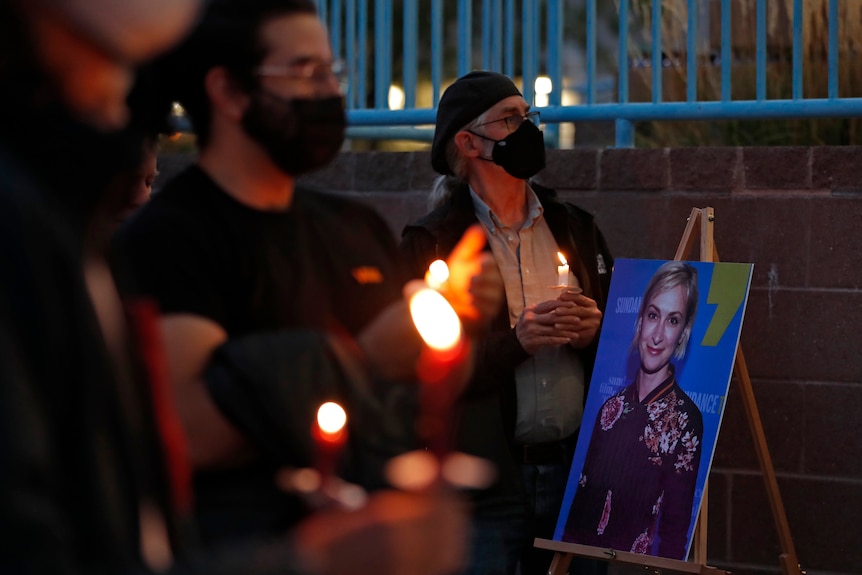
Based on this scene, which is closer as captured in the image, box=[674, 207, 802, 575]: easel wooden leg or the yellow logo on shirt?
the yellow logo on shirt

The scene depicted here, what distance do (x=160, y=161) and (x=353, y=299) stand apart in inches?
165

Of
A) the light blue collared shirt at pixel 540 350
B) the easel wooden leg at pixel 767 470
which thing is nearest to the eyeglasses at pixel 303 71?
the light blue collared shirt at pixel 540 350

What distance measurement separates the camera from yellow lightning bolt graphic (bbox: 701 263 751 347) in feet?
13.4

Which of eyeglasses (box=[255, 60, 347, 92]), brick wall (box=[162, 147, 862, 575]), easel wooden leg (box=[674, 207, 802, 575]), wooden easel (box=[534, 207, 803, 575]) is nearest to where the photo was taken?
eyeglasses (box=[255, 60, 347, 92])

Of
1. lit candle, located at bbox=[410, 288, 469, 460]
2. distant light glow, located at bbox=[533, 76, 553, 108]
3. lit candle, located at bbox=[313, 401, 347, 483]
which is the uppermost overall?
distant light glow, located at bbox=[533, 76, 553, 108]

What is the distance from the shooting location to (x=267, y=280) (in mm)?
2010

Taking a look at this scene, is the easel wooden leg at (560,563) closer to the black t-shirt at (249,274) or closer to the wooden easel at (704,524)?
the wooden easel at (704,524)

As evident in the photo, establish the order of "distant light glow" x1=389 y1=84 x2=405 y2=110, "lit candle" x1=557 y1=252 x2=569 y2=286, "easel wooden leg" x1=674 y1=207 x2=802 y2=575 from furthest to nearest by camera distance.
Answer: "distant light glow" x1=389 y1=84 x2=405 y2=110 < "easel wooden leg" x1=674 y1=207 x2=802 y2=575 < "lit candle" x1=557 y1=252 x2=569 y2=286

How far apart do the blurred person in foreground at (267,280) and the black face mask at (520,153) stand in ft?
5.75

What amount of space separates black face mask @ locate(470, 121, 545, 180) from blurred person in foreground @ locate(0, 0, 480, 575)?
107 inches

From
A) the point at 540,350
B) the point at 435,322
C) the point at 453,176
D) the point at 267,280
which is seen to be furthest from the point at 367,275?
the point at 453,176

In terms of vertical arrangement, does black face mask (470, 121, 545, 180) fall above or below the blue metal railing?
below

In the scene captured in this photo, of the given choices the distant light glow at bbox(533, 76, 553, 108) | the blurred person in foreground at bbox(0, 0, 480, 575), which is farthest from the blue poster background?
the blurred person in foreground at bbox(0, 0, 480, 575)

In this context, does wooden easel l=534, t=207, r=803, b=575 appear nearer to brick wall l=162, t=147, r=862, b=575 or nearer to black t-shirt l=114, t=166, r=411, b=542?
brick wall l=162, t=147, r=862, b=575
